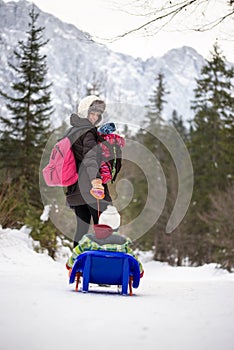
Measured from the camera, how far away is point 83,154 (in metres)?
4.34

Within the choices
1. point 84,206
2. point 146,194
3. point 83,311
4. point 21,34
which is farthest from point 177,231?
point 21,34

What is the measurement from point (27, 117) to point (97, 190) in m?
18.9

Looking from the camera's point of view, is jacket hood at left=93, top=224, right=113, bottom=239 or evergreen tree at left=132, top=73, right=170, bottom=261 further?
evergreen tree at left=132, top=73, right=170, bottom=261

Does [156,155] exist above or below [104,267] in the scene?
above

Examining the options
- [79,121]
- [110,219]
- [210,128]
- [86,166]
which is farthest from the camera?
[210,128]

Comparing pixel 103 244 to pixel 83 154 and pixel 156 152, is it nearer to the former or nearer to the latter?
pixel 83 154

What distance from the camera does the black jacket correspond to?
4.29 meters

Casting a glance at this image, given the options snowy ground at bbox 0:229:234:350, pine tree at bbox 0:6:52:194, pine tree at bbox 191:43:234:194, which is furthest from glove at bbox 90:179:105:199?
pine tree at bbox 191:43:234:194

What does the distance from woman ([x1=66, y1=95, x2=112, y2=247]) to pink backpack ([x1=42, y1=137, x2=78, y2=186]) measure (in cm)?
5

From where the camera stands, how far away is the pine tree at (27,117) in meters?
21.7

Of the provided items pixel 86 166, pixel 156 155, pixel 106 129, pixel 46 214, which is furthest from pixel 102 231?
pixel 156 155

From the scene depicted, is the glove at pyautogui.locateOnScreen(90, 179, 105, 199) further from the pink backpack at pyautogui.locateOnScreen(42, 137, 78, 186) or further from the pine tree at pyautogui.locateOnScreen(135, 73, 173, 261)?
the pine tree at pyautogui.locateOnScreen(135, 73, 173, 261)

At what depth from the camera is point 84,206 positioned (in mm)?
4598

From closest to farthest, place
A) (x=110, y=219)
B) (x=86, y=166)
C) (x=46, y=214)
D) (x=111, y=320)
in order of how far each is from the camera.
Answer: (x=111, y=320) < (x=110, y=219) < (x=86, y=166) < (x=46, y=214)
